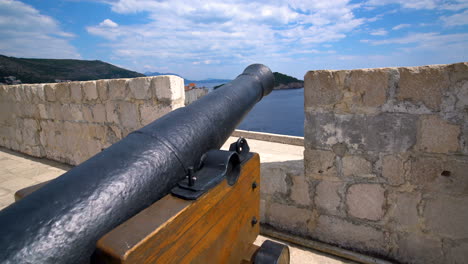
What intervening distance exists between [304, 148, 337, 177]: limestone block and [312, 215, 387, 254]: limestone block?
0.41 meters

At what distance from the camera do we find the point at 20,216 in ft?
2.22

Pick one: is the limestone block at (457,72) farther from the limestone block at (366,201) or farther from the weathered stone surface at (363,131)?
the limestone block at (366,201)

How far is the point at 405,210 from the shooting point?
6.73 feet

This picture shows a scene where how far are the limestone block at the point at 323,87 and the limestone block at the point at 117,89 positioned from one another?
2.23 metres

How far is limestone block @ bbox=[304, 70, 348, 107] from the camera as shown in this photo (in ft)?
6.82

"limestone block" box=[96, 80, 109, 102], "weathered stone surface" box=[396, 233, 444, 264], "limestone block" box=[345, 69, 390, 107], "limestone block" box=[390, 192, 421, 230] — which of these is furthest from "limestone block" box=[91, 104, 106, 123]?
"weathered stone surface" box=[396, 233, 444, 264]

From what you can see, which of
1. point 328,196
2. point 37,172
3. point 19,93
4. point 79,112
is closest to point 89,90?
point 79,112

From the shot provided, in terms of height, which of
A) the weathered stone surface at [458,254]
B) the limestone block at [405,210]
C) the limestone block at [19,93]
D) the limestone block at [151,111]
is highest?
the limestone block at [19,93]

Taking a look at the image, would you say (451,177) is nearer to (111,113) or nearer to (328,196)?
(328,196)

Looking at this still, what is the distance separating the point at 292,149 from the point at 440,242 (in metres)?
3.63

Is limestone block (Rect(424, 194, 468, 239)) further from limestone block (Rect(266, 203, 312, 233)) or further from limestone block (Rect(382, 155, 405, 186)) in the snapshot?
limestone block (Rect(266, 203, 312, 233))

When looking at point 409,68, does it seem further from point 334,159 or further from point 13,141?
point 13,141

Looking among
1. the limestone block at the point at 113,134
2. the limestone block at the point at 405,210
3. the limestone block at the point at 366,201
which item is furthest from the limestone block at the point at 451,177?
the limestone block at the point at 113,134

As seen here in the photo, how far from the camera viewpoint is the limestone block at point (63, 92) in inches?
156
